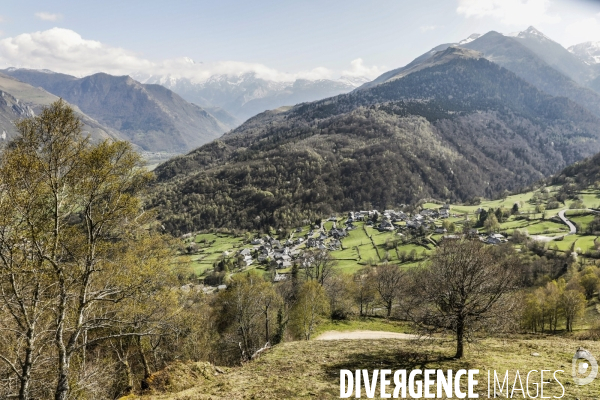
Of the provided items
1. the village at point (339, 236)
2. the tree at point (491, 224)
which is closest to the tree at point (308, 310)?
the village at point (339, 236)

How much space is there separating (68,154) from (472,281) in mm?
24598

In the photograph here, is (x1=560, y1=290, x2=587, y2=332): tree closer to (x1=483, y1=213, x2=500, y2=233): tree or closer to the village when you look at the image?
the village

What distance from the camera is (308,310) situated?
43812mm

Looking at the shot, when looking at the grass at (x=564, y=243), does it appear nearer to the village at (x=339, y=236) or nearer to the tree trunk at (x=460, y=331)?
the village at (x=339, y=236)

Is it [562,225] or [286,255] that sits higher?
[562,225]

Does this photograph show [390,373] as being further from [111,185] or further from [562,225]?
[562,225]

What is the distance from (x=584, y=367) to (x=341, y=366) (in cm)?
1434

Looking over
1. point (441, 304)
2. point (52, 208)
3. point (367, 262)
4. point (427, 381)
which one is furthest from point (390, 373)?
point (367, 262)

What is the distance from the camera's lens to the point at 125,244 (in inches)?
811

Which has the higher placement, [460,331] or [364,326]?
[460,331]

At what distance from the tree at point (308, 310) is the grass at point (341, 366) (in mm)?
15343

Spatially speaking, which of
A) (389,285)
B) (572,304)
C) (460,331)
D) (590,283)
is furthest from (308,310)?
(590,283)

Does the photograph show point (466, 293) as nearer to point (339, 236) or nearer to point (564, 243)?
point (564, 243)

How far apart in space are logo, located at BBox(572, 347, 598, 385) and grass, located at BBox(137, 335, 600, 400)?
34cm
